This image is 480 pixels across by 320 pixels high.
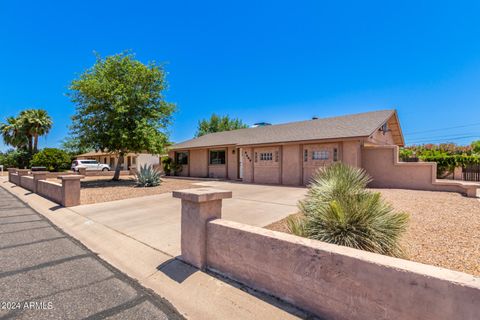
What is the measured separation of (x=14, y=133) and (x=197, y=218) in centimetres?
5078

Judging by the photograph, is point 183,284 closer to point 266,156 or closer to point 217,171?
point 266,156

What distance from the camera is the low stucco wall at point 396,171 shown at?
11820mm

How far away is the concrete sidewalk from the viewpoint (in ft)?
9.48

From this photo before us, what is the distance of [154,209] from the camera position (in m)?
8.37

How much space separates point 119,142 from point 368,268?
55.0 ft

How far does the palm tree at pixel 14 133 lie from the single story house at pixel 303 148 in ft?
118

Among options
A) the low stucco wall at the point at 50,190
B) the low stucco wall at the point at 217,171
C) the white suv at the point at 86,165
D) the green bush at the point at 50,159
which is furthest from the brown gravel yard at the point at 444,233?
the green bush at the point at 50,159

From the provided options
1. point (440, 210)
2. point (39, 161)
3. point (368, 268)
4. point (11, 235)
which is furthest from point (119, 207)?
point (39, 161)

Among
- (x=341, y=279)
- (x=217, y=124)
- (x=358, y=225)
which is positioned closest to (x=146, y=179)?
(x=358, y=225)

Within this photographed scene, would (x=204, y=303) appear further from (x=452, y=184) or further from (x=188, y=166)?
(x=188, y=166)

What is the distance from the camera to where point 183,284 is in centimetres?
355

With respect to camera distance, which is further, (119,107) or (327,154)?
(119,107)

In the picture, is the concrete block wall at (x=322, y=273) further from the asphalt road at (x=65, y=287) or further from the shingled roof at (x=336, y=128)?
the shingled roof at (x=336, y=128)

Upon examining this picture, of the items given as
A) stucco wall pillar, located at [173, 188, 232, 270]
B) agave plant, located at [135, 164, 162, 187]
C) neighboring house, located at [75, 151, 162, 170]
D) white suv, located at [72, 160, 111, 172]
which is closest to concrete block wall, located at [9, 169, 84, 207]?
agave plant, located at [135, 164, 162, 187]
